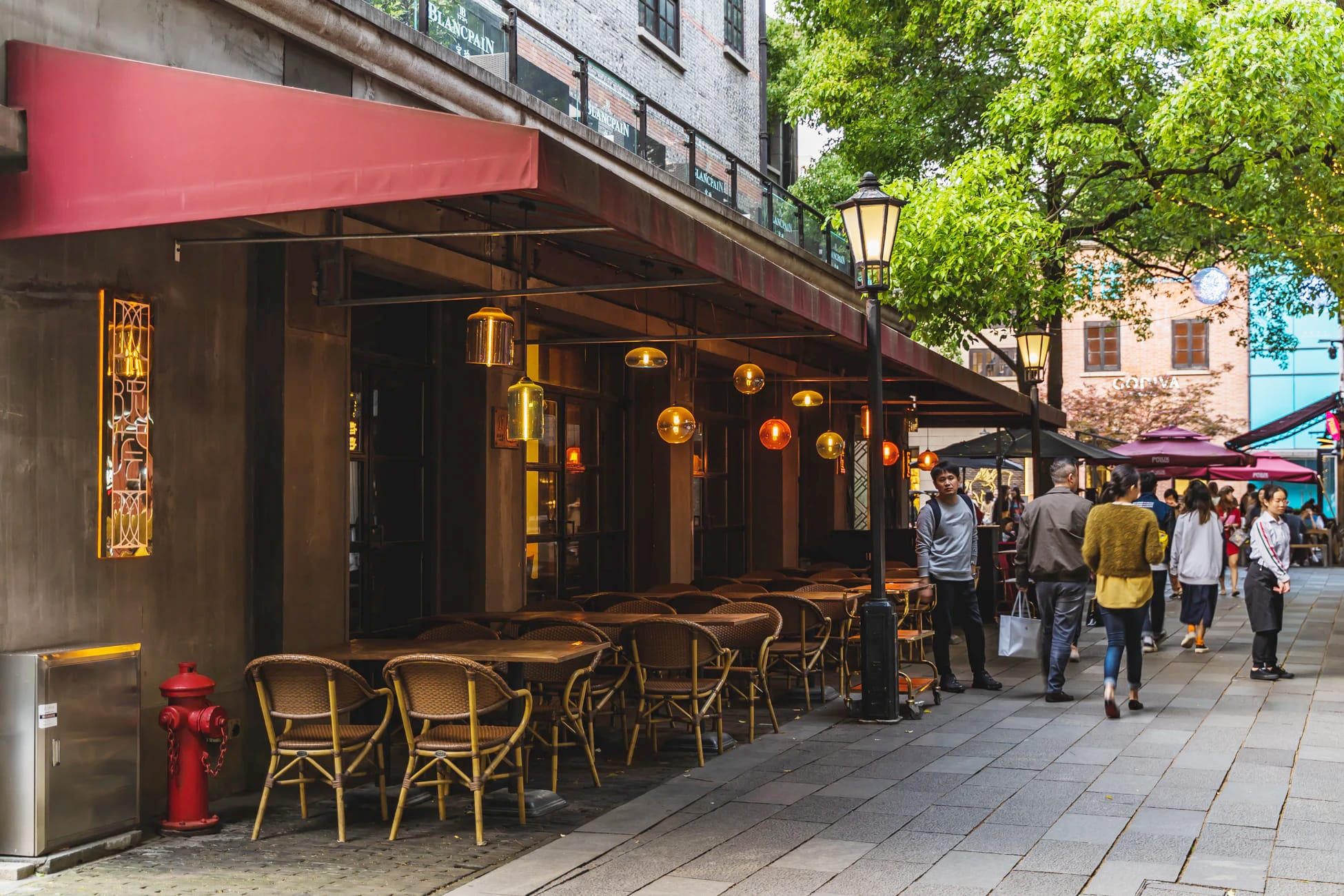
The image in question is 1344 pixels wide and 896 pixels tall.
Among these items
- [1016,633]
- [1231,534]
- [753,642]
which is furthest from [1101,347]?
[753,642]

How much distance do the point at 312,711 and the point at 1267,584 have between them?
9005mm

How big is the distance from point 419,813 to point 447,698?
98 cm

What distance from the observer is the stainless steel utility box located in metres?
6.09

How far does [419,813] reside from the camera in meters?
7.34

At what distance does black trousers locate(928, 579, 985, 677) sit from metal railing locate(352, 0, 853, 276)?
5.23 metres

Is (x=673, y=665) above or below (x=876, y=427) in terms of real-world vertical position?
below

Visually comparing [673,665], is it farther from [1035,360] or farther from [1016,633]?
[1035,360]

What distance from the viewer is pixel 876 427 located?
1017 cm

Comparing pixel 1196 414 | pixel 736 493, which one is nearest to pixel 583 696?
pixel 736 493

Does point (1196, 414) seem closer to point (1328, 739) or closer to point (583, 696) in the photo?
point (1328, 739)

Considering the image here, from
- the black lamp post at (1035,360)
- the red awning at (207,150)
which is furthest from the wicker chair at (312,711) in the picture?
the black lamp post at (1035,360)

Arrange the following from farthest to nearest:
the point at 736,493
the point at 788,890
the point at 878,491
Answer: the point at 736,493
the point at 878,491
the point at 788,890

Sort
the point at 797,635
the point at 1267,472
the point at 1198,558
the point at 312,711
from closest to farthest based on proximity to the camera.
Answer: the point at 312,711 → the point at 797,635 → the point at 1198,558 → the point at 1267,472

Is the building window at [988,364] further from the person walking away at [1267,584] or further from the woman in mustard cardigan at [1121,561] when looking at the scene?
the woman in mustard cardigan at [1121,561]
